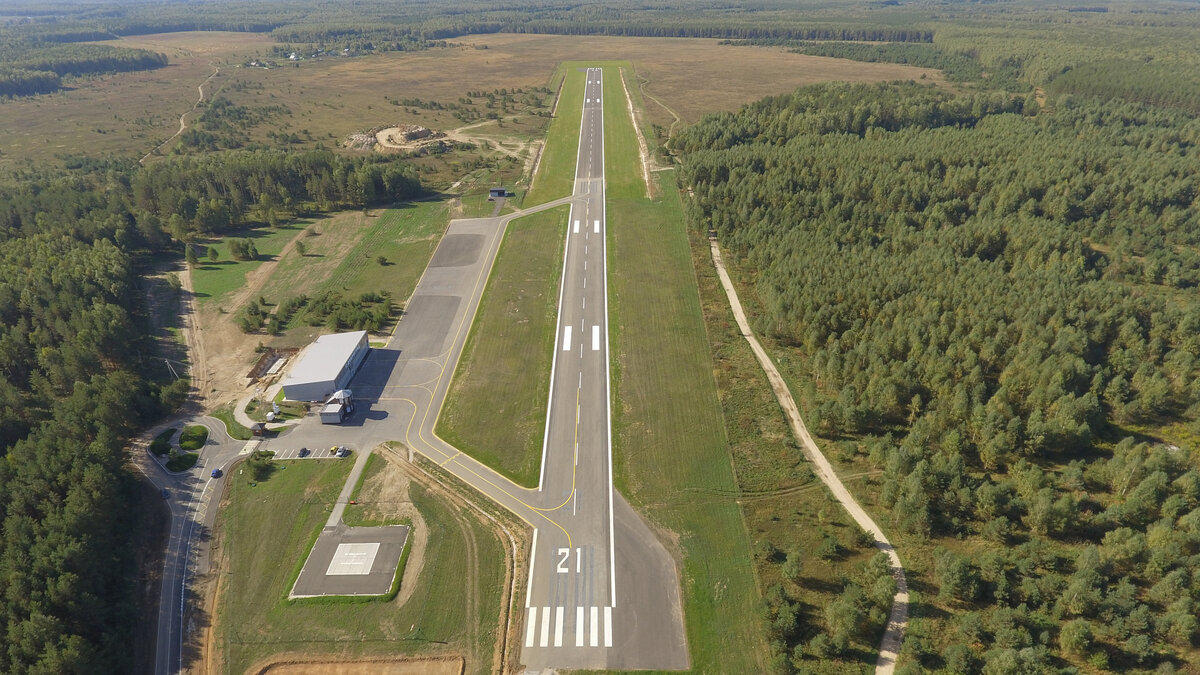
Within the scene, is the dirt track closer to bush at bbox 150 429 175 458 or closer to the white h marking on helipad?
the white h marking on helipad

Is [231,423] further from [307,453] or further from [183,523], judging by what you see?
[183,523]

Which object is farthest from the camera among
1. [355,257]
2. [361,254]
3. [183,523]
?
[361,254]

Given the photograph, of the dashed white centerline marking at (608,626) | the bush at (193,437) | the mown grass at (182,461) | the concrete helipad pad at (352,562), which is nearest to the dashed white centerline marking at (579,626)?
the dashed white centerline marking at (608,626)

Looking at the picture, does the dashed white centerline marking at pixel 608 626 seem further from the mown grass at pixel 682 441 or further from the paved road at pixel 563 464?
the mown grass at pixel 682 441

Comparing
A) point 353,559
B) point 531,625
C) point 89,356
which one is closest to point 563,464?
point 531,625

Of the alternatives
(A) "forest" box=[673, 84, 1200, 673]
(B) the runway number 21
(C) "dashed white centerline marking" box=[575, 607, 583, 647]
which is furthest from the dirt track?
(A) "forest" box=[673, 84, 1200, 673]
